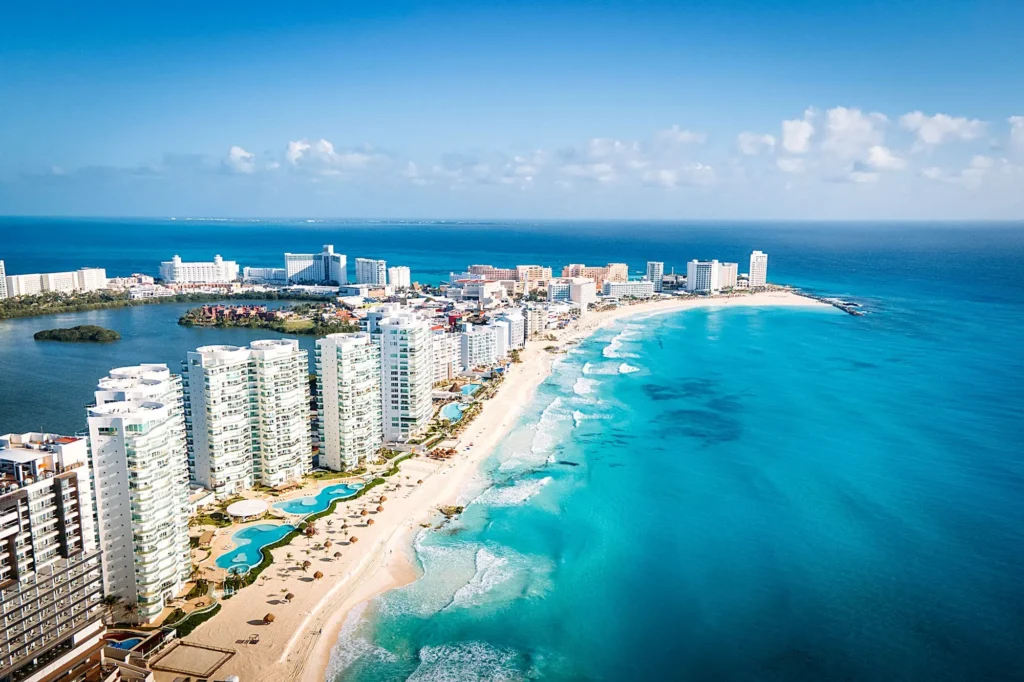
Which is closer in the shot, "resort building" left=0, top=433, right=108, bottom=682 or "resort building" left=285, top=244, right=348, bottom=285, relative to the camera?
"resort building" left=0, top=433, right=108, bottom=682

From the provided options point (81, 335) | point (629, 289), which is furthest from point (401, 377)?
point (629, 289)

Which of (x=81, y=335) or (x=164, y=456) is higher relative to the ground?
(x=164, y=456)

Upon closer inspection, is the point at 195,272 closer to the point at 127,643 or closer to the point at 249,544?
the point at 249,544

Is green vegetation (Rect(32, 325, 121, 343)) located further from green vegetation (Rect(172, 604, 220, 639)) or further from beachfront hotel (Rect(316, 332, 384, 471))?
green vegetation (Rect(172, 604, 220, 639))

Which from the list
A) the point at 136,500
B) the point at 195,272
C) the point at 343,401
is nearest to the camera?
the point at 136,500

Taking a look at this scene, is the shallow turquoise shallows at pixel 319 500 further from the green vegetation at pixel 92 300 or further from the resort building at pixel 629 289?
the resort building at pixel 629 289

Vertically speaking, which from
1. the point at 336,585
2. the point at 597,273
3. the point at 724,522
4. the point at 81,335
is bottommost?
the point at 336,585

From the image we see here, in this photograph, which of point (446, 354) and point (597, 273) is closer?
point (446, 354)

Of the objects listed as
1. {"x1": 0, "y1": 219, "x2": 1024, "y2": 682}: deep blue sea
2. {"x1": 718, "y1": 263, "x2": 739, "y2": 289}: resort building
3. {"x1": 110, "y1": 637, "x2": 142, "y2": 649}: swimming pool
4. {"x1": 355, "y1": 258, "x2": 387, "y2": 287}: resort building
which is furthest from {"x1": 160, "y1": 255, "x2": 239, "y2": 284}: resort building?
{"x1": 110, "y1": 637, "x2": 142, "y2": 649}: swimming pool
